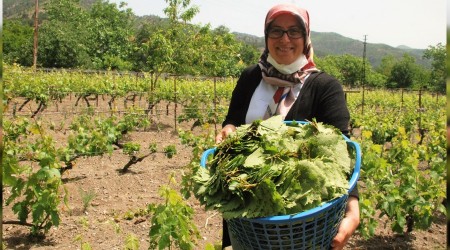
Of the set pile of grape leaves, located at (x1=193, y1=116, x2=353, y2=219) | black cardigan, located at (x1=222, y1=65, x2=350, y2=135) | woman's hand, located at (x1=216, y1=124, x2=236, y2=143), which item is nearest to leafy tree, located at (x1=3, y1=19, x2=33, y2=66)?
woman's hand, located at (x1=216, y1=124, x2=236, y2=143)

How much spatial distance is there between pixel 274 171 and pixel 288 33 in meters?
0.89

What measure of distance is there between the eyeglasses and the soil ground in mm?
2007

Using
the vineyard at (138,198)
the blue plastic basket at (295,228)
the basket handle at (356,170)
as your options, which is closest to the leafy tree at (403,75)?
the vineyard at (138,198)

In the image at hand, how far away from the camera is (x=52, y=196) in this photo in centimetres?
423

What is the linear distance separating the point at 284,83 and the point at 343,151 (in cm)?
62

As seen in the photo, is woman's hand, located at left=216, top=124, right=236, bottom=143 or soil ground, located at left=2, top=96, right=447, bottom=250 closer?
woman's hand, located at left=216, top=124, right=236, bottom=143

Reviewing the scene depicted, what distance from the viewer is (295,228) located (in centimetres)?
152

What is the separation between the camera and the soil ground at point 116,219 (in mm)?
4680

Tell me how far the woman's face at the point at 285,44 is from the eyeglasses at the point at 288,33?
12 millimetres

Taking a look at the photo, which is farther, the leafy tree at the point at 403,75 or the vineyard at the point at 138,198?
the leafy tree at the point at 403,75

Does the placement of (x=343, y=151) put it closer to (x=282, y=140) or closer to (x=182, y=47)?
(x=282, y=140)

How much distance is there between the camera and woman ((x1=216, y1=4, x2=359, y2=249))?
211 centimetres

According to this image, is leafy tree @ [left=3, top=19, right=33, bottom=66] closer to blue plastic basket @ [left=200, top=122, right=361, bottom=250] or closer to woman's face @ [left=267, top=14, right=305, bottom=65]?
woman's face @ [left=267, top=14, right=305, bottom=65]

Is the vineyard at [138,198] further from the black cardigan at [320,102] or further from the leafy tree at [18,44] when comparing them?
the leafy tree at [18,44]
